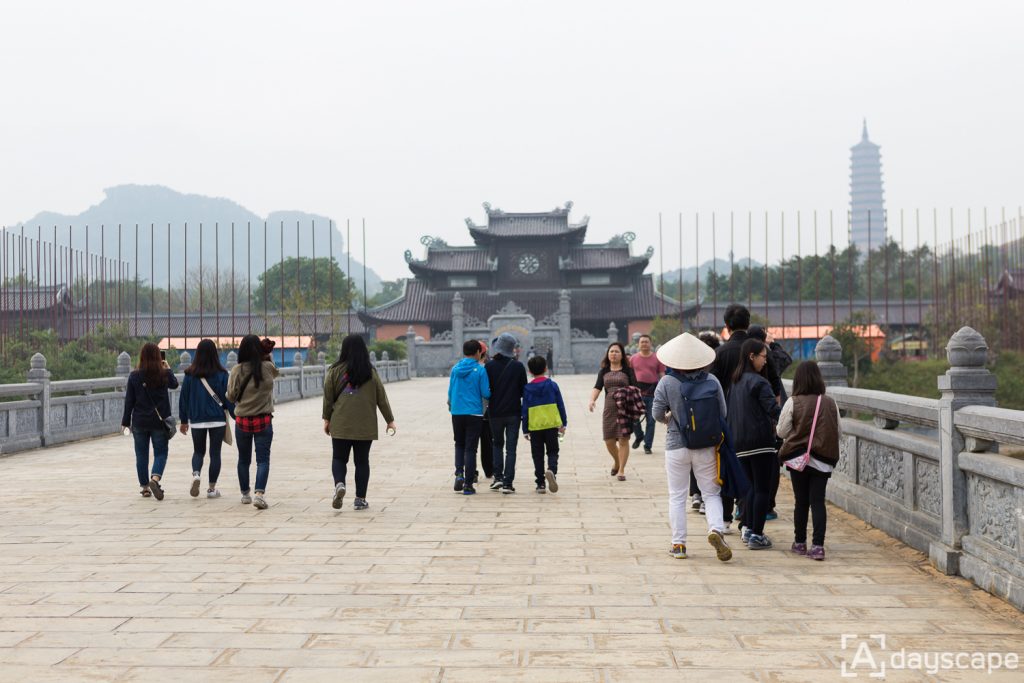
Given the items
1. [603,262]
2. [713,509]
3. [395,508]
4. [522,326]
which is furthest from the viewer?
[603,262]

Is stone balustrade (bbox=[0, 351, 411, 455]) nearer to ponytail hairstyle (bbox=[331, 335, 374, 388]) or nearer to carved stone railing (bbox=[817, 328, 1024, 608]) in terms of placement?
ponytail hairstyle (bbox=[331, 335, 374, 388])

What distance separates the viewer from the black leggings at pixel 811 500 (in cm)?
629

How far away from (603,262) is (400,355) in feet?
60.2

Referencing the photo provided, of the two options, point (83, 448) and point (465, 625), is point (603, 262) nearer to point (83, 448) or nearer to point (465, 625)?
point (83, 448)

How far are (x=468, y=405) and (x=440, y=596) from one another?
3.85 meters

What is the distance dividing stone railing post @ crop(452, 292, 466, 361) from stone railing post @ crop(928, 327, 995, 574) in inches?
1863

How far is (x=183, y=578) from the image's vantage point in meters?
5.70

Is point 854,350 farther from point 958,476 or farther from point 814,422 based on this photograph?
point 958,476

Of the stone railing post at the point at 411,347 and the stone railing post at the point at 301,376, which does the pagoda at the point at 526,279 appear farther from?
the stone railing post at the point at 301,376

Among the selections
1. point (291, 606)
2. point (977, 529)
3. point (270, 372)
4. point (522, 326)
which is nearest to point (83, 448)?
point (270, 372)

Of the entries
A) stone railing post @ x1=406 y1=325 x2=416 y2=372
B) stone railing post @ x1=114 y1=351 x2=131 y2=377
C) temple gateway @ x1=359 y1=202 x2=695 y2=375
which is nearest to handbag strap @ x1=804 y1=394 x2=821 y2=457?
stone railing post @ x1=114 y1=351 x2=131 y2=377

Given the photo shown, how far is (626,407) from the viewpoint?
1023cm

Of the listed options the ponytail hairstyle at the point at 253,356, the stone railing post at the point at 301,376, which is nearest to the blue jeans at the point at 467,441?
the ponytail hairstyle at the point at 253,356

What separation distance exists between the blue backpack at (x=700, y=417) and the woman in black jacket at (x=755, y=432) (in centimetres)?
51
